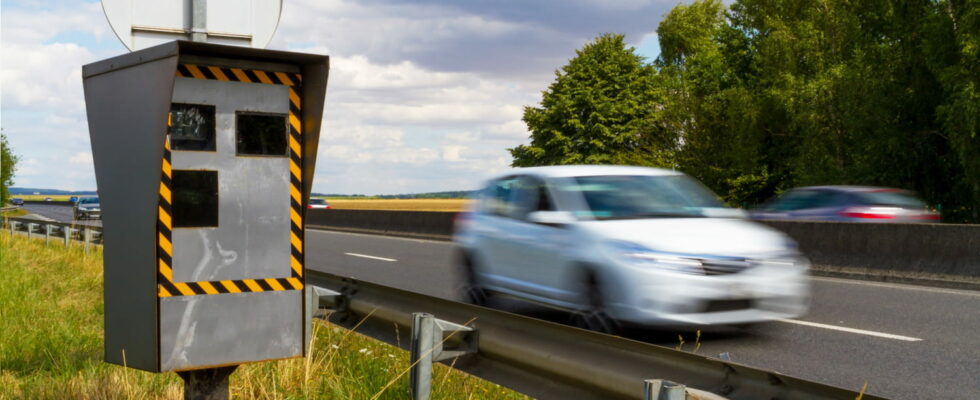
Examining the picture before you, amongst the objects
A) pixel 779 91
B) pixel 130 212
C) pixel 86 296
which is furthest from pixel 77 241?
pixel 779 91

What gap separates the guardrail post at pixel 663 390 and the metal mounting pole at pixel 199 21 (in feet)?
11.5

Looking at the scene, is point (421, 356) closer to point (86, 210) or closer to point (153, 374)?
point (153, 374)

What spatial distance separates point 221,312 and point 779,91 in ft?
144

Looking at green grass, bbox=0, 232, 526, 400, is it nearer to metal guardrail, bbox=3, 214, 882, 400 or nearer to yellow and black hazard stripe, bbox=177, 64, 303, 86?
metal guardrail, bbox=3, 214, 882, 400

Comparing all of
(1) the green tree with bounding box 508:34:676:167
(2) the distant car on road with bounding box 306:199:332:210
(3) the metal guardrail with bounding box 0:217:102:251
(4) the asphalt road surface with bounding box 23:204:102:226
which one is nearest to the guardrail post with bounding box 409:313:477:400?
(3) the metal guardrail with bounding box 0:217:102:251

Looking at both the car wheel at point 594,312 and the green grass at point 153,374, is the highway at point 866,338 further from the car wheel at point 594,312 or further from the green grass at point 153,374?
the green grass at point 153,374

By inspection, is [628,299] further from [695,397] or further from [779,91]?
[779,91]

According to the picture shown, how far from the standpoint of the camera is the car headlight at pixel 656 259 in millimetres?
7691

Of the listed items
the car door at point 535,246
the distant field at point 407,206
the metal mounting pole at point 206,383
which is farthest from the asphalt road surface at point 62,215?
the metal mounting pole at point 206,383

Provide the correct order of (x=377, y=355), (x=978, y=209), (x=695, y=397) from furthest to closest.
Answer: (x=978, y=209), (x=377, y=355), (x=695, y=397)

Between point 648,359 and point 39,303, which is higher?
point 648,359

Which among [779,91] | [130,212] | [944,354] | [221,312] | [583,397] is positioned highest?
[779,91]

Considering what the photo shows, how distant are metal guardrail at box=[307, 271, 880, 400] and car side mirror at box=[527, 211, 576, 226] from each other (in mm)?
3009

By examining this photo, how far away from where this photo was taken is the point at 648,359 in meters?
3.48
